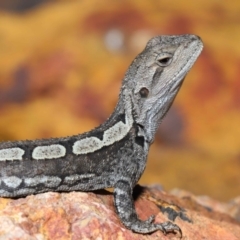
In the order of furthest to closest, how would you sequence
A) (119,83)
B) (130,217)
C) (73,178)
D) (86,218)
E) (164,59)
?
(119,83) → (164,59) → (73,178) → (130,217) → (86,218)

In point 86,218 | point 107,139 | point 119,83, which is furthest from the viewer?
point 119,83

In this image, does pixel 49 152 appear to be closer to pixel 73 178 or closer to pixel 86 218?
pixel 73 178

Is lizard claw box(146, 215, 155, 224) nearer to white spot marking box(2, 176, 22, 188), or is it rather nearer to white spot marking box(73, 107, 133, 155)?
white spot marking box(73, 107, 133, 155)

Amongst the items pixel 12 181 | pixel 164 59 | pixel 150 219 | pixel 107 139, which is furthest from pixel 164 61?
pixel 12 181

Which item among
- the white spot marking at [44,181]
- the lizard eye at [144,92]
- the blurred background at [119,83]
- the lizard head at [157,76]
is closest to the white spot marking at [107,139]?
the lizard head at [157,76]

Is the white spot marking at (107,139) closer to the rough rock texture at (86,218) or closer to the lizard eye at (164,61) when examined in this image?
the rough rock texture at (86,218)

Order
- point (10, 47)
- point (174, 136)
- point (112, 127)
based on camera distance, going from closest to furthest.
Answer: point (112, 127) → point (174, 136) → point (10, 47)

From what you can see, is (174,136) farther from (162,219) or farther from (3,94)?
(162,219)

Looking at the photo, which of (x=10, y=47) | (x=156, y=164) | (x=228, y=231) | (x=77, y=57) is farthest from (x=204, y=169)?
(x=10, y=47)
